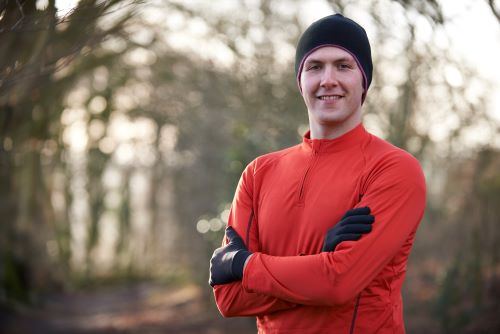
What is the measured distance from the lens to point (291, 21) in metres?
8.88

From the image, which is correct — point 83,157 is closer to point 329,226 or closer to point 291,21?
point 291,21

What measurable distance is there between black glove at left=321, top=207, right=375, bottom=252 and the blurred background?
66.8 inches

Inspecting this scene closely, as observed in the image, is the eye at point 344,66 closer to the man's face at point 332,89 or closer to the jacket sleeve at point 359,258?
the man's face at point 332,89

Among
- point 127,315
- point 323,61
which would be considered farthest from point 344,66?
point 127,315

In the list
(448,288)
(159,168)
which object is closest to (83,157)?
(159,168)

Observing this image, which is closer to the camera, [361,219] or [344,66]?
[361,219]

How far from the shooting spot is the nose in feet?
8.29

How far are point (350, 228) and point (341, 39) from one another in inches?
30.6

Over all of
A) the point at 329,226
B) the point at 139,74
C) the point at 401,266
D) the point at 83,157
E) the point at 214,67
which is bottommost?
the point at 83,157

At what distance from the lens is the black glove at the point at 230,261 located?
2.49 metres

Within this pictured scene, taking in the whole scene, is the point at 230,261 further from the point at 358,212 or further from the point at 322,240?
the point at 358,212

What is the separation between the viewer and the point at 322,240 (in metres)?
2.47

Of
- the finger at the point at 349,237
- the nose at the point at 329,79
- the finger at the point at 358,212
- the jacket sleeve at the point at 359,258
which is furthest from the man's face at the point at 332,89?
the finger at the point at 349,237

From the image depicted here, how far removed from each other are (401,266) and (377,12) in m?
4.62
